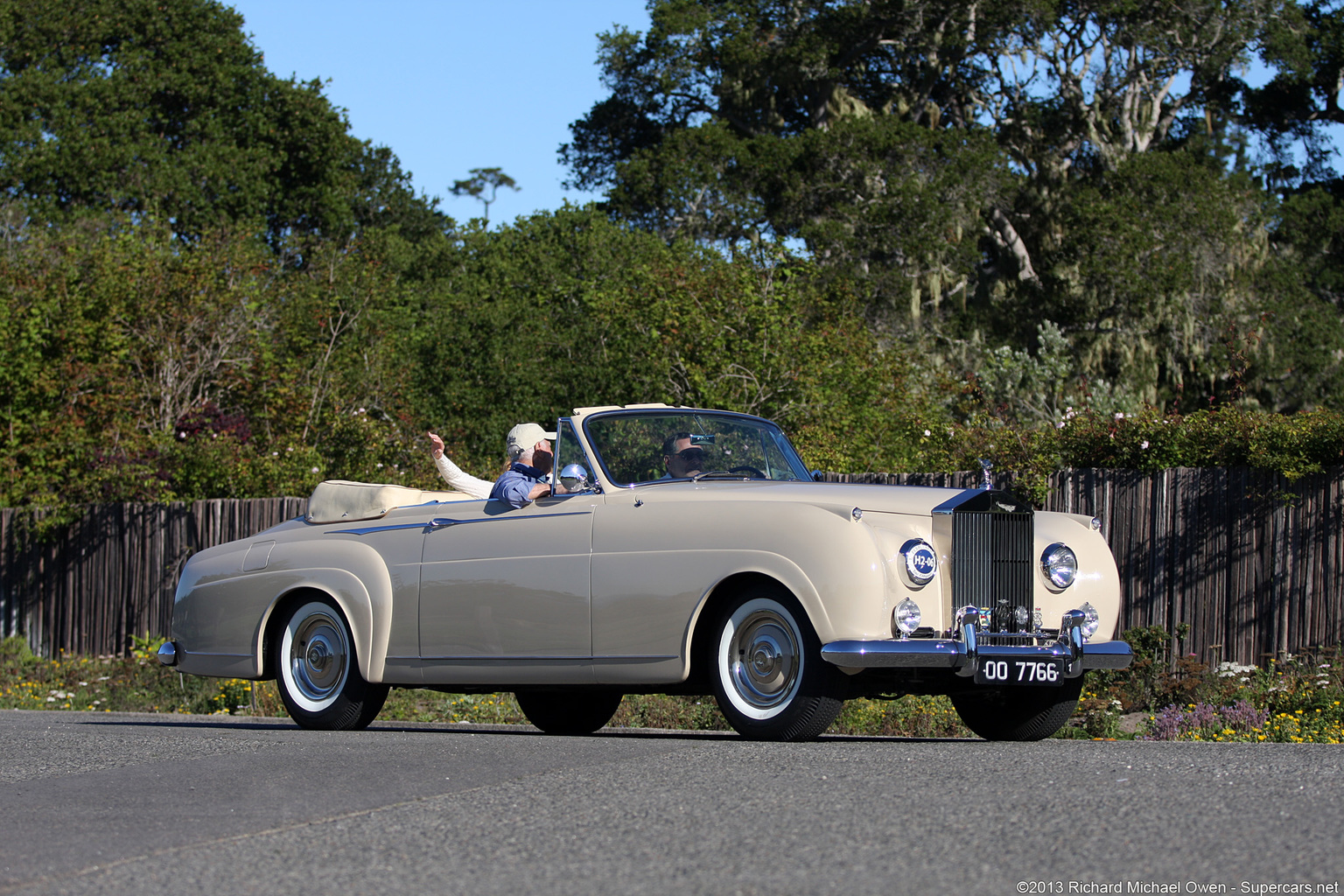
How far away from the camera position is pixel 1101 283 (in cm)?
3150

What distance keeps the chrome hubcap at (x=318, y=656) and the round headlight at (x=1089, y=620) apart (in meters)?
4.29

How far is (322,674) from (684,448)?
2725 millimetres

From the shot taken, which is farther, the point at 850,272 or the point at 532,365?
the point at 850,272

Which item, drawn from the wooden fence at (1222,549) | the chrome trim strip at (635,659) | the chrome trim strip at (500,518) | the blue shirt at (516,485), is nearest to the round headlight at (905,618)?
the chrome trim strip at (635,659)

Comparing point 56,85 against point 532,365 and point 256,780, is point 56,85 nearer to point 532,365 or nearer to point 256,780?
point 532,365

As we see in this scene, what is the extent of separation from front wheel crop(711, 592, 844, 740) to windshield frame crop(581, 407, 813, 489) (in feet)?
3.52

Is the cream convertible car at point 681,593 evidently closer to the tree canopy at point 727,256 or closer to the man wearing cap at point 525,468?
the man wearing cap at point 525,468

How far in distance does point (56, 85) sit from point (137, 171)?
289 cm

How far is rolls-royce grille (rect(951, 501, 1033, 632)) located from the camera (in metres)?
7.39

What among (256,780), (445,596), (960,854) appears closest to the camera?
(960,854)

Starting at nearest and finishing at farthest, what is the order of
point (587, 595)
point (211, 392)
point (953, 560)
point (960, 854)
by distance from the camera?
point (960, 854) → point (953, 560) → point (587, 595) → point (211, 392)

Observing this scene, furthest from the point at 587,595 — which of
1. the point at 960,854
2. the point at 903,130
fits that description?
the point at 903,130

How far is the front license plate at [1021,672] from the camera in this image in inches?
281

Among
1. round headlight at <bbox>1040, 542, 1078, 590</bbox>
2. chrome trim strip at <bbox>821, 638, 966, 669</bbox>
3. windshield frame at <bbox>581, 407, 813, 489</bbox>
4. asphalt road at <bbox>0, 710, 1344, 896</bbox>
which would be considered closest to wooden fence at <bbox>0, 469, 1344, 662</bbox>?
windshield frame at <bbox>581, 407, 813, 489</bbox>
